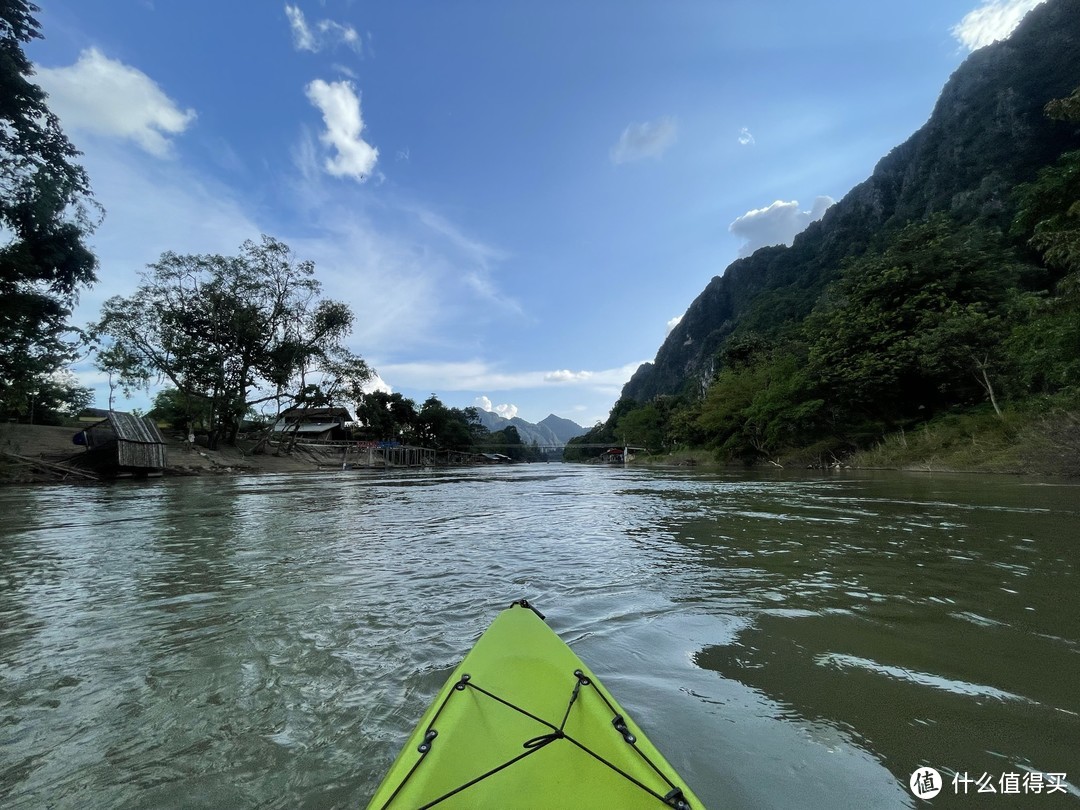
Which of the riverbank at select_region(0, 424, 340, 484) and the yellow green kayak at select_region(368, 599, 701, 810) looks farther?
the riverbank at select_region(0, 424, 340, 484)

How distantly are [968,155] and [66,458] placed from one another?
95907 millimetres

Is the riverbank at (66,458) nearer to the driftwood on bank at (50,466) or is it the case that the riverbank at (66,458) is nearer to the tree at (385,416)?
the driftwood on bank at (50,466)

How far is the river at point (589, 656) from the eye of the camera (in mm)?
1896

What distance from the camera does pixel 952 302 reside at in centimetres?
2442

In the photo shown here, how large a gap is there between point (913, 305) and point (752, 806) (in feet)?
106

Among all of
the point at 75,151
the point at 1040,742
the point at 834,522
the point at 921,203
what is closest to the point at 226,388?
the point at 75,151

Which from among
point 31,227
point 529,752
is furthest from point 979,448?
point 31,227

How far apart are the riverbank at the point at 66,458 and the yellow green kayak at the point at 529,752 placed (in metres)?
26.9

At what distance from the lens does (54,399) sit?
42031 mm

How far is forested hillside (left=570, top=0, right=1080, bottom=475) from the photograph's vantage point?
14.6 m

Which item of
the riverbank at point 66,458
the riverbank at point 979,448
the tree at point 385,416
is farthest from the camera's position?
the tree at point 385,416

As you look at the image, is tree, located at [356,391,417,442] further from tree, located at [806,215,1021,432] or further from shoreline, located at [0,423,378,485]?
tree, located at [806,215,1021,432]

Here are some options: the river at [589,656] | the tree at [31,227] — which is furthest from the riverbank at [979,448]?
the tree at [31,227]

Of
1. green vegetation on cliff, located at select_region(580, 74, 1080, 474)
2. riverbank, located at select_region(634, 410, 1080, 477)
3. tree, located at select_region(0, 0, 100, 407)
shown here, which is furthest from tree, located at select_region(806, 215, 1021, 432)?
tree, located at select_region(0, 0, 100, 407)
